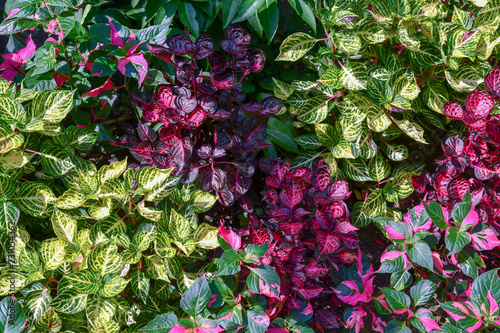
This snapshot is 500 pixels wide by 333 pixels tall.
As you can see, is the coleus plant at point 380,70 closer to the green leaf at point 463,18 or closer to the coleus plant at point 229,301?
the green leaf at point 463,18

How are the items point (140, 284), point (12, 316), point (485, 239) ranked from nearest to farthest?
point (12, 316) → point (140, 284) → point (485, 239)

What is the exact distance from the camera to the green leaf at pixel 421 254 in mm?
1213

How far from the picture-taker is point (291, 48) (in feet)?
4.71

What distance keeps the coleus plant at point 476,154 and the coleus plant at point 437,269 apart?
108mm

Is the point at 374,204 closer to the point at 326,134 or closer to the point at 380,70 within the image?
the point at 326,134

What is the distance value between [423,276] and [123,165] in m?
1.09

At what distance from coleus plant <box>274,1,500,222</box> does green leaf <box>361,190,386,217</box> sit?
0.13 feet

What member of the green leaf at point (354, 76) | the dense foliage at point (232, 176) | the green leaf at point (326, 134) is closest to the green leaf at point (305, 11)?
the dense foliage at point (232, 176)

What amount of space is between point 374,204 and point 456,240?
336mm

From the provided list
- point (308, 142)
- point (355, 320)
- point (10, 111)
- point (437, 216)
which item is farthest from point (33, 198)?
point (437, 216)

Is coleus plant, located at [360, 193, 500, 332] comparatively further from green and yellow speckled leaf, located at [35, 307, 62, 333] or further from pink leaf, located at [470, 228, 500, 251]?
green and yellow speckled leaf, located at [35, 307, 62, 333]

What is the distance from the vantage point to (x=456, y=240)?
1.20m

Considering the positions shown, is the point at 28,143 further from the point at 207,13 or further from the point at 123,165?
the point at 207,13

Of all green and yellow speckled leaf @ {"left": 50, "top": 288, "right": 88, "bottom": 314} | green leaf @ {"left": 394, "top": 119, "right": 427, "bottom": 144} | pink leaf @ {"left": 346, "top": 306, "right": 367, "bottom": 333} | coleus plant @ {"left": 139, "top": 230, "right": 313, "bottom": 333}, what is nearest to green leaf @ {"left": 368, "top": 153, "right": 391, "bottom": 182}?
green leaf @ {"left": 394, "top": 119, "right": 427, "bottom": 144}
